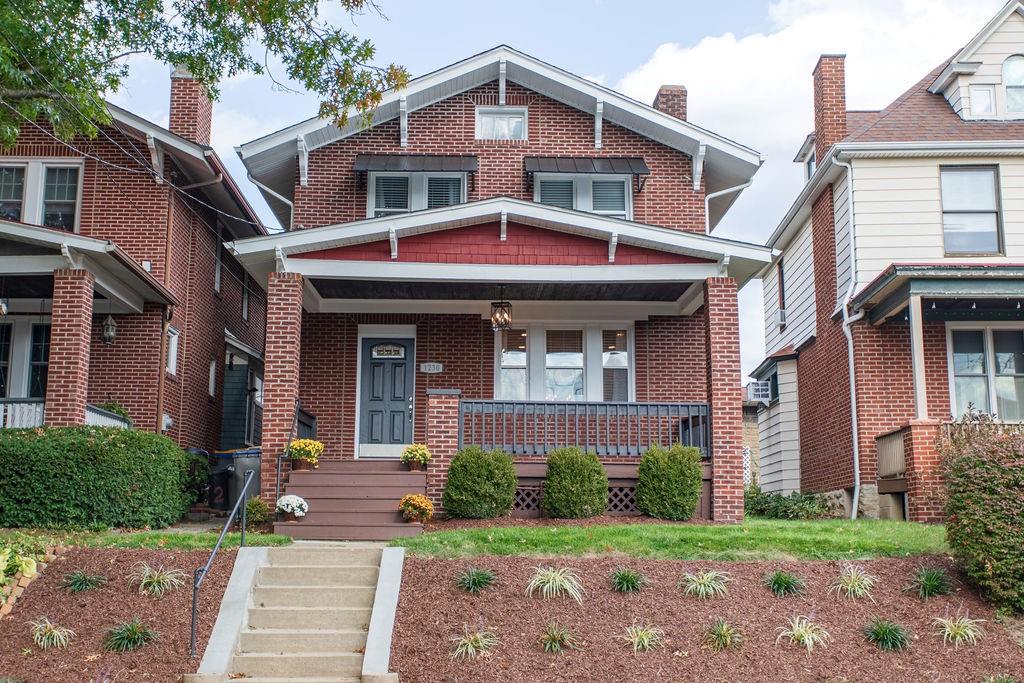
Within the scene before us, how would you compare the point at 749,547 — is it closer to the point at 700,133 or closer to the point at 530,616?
the point at 530,616

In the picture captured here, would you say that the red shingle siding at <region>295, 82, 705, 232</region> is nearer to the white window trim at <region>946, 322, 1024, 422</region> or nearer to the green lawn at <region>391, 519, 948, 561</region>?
the white window trim at <region>946, 322, 1024, 422</region>

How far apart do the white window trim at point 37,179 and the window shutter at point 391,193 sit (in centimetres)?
524

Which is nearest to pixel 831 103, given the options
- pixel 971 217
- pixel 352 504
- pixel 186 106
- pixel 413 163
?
pixel 971 217

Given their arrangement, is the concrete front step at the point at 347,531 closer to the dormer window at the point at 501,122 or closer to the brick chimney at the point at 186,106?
the dormer window at the point at 501,122

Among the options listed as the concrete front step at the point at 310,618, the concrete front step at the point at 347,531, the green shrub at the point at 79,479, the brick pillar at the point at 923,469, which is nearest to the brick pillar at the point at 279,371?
the concrete front step at the point at 347,531

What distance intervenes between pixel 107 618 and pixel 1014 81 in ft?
57.3

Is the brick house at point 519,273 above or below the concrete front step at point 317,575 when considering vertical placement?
above

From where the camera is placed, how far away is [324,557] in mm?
11781

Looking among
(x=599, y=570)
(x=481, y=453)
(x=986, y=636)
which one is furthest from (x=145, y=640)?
(x=986, y=636)

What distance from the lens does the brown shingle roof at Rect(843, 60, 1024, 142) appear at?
18.3 m

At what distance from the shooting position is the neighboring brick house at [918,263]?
54.9ft

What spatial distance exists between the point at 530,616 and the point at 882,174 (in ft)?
38.0

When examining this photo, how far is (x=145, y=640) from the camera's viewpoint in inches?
387

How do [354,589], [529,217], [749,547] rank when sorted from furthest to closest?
[529,217]
[749,547]
[354,589]
